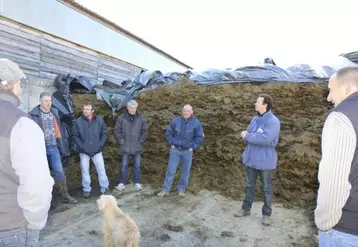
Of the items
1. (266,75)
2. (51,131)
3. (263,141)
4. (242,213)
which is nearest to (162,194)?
(242,213)

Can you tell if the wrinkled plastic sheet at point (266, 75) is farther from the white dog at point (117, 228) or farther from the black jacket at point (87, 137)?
the white dog at point (117, 228)

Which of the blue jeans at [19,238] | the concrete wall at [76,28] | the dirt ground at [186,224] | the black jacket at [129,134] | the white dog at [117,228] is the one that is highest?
the concrete wall at [76,28]

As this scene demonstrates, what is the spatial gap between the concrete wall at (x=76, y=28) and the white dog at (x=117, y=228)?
20.1 feet

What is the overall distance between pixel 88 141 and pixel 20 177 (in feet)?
13.8

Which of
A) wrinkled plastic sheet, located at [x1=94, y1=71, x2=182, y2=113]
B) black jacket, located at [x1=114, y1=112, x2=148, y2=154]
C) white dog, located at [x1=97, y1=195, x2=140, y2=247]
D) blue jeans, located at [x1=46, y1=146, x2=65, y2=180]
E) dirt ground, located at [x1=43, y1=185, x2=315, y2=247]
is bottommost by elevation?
dirt ground, located at [x1=43, y1=185, x2=315, y2=247]

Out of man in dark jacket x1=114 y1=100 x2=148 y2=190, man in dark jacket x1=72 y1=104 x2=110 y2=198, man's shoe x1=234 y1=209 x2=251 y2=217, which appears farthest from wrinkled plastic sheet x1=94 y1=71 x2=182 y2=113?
man's shoe x1=234 y1=209 x2=251 y2=217

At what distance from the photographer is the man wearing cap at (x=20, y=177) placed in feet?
5.16

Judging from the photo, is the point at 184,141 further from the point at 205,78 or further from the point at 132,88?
the point at 132,88

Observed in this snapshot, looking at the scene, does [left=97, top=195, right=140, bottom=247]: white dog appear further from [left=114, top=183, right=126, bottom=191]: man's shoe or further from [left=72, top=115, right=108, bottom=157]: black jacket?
[left=114, top=183, right=126, bottom=191]: man's shoe

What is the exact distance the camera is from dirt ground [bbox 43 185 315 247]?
4.02 meters

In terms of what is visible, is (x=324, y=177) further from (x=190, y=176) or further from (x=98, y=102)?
(x=98, y=102)

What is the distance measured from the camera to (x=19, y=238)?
1662 mm

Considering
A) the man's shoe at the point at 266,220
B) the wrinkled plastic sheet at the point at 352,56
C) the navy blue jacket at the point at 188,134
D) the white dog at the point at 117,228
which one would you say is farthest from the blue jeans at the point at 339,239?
the wrinkled plastic sheet at the point at 352,56

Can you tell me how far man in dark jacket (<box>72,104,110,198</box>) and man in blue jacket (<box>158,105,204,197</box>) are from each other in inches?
51.0
